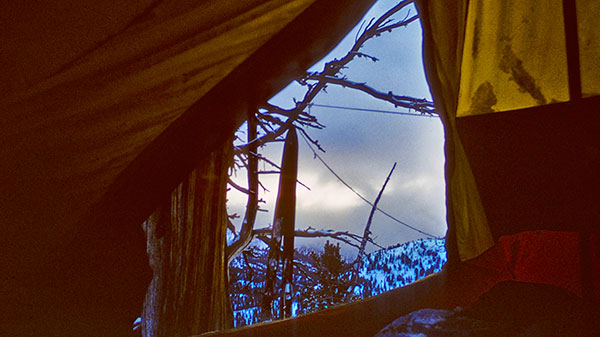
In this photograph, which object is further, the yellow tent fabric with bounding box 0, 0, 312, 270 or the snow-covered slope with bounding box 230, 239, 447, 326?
the snow-covered slope with bounding box 230, 239, 447, 326

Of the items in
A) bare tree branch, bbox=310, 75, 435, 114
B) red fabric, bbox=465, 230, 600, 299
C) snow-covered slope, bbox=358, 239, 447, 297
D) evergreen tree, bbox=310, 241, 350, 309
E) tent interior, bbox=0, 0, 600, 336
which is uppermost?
bare tree branch, bbox=310, 75, 435, 114

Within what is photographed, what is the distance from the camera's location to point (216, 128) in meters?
2.17

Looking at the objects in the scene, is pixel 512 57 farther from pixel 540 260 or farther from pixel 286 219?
pixel 286 219

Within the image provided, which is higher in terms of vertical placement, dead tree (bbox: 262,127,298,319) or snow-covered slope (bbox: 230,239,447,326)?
dead tree (bbox: 262,127,298,319)

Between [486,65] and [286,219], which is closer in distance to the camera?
[486,65]

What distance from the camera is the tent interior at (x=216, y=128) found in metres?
1.33

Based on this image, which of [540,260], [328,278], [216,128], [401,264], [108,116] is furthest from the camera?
[401,264]

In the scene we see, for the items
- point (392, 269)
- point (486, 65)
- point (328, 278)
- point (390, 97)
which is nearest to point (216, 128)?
point (486, 65)

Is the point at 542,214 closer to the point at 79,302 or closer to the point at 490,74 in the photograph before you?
the point at 490,74

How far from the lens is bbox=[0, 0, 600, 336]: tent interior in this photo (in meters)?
1.33

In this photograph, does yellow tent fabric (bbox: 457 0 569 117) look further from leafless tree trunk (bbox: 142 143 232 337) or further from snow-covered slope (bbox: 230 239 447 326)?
snow-covered slope (bbox: 230 239 447 326)

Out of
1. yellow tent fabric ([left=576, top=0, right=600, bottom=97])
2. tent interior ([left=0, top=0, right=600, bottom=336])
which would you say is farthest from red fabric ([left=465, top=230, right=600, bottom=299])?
yellow tent fabric ([left=576, top=0, right=600, bottom=97])

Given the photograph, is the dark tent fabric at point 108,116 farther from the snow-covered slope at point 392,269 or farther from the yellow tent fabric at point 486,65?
the snow-covered slope at point 392,269

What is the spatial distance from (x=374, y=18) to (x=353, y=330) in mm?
4500
